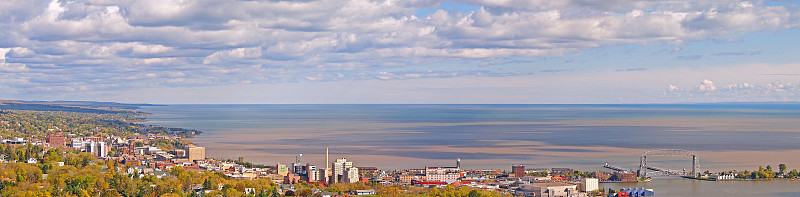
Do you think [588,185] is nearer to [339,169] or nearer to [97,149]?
[339,169]

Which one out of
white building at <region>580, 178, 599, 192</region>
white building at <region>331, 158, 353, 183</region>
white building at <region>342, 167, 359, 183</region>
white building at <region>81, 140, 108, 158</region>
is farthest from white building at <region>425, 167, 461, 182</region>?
white building at <region>81, 140, 108, 158</region>

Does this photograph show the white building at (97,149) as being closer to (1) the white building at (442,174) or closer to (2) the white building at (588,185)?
(1) the white building at (442,174)

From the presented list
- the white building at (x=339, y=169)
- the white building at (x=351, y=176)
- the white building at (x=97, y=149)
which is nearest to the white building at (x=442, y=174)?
the white building at (x=351, y=176)

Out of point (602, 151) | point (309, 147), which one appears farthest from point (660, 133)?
point (309, 147)

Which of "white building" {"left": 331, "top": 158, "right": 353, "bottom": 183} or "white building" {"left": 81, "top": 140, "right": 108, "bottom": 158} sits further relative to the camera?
"white building" {"left": 81, "top": 140, "right": 108, "bottom": 158}

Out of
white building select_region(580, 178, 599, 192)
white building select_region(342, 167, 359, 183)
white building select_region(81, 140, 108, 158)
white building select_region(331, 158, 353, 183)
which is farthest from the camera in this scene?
white building select_region(81, 140, 108, 158)

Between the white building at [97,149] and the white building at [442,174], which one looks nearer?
the white building at [442,174]

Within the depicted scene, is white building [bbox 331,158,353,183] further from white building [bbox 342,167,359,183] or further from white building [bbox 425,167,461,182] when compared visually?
white building [bbox 425,167,461,182]

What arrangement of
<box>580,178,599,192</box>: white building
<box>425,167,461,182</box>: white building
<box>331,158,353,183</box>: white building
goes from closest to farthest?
<box>580,178,599,192</box>: white building, <box>331,158,353,183</box>: white building, <box>425,167,461,182</box>: white building

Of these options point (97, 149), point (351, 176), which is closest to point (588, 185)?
point (351, 176)
